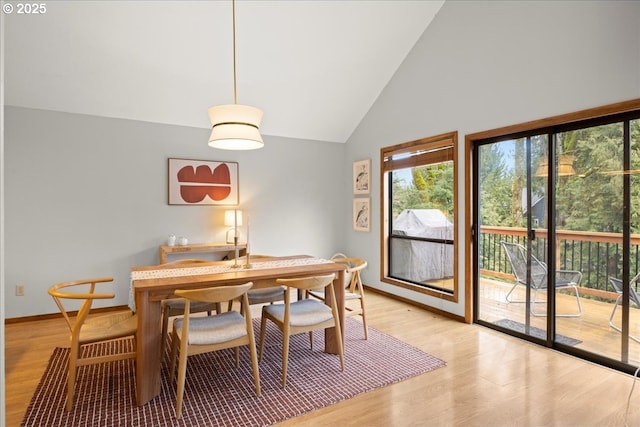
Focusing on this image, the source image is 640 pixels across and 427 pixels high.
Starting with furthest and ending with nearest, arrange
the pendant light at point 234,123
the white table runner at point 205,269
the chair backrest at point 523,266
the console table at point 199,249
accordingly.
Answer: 1. the console table at point 199,249
2. the chair backrest at point 523,266
3. the white table runner at point 205,269
4. the pendant light at point 234,123

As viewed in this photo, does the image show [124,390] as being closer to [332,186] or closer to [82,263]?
[82,263]

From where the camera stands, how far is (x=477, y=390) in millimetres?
2441

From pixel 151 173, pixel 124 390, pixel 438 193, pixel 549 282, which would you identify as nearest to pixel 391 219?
pixel 438 193

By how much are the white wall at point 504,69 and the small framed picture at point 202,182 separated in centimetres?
210

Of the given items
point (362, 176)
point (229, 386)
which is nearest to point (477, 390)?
point (229, 386)

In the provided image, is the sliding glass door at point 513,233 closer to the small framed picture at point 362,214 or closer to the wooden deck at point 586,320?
the wooden deck at point 586,320

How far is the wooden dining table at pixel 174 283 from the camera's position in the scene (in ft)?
7.37

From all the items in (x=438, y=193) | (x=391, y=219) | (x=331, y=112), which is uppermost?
(x=331, y=112)

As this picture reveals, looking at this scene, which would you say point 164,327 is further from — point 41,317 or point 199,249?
point 41,317

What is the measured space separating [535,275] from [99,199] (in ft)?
15.8

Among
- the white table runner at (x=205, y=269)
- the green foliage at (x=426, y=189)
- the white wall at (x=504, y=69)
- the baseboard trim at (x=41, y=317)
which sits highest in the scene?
the white wall at (x=504, y=69)

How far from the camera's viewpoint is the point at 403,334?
3498 mm

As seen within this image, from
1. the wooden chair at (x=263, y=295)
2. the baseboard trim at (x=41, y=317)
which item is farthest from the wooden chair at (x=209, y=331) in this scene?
the baseboard trim at (x=41, y=317)

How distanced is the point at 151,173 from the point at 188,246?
1057mm
